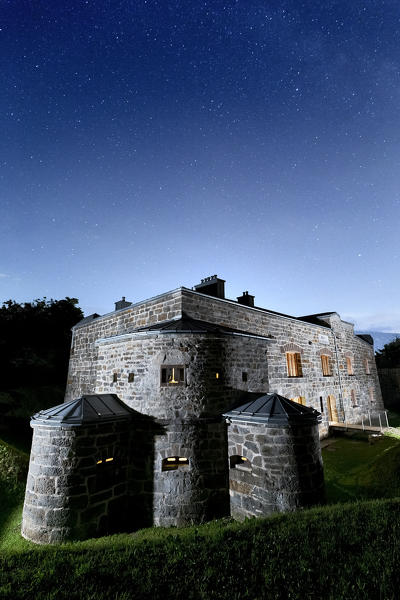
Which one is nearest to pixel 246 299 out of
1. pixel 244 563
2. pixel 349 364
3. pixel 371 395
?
pixel 349 364

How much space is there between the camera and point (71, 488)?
702 cm

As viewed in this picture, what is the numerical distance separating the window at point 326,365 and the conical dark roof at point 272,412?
378 inches

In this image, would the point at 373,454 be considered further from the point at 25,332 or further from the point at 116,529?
the point at 25,332

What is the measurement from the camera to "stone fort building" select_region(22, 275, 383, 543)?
282 inches

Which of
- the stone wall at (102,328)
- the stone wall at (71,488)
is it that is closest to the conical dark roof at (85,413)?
the stone wall at (71,488)

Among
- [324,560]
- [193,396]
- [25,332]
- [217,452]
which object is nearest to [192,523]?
[217,452]

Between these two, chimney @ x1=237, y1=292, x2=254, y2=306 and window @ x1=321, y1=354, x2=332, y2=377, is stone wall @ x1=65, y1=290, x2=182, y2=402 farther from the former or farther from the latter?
window @ x1=321, y1=354, x2=332, y2=377

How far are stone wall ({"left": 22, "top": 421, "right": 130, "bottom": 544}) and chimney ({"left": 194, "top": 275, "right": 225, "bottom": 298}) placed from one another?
287 inches

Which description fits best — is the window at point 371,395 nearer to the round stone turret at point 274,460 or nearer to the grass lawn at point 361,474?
Result: the grass lawn at point 361,474

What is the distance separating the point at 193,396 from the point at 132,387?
6.84 feet

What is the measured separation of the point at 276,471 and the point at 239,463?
51.9 inches

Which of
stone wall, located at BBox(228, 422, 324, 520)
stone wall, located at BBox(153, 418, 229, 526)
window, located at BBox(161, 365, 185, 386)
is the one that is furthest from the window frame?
stone wall, located at BBox(228, 422, 324, 520)

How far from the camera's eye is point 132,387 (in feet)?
29.5

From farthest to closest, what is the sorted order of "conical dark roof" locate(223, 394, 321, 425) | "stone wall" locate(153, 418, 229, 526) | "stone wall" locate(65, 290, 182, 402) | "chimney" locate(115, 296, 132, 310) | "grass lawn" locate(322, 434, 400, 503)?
1. "chimney" locate(115, 296, 132, 310)
2. "stone wall" locate(65, 290, 182, 402)
3. "grass lawn" locate(322, 434, 400, 503)
4. "stone wall" locate(153, 418, 229, 526)
5. "conical dark roof" locate(223, 394, 321, 425)
